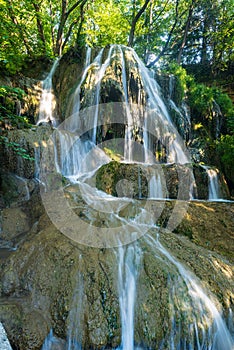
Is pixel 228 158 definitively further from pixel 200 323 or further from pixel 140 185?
pixel 200 323

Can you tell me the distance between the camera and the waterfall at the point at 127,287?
286 cm

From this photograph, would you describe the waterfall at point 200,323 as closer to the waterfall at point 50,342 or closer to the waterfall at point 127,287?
the waterfall at point 127,287

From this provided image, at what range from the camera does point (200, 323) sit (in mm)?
2959

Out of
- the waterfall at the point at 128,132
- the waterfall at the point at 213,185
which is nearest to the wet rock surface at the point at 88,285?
the waterfall at the point at 213,185

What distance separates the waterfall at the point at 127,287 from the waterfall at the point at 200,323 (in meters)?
0.50

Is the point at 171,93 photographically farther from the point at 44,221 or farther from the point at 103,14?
the point at 44,221

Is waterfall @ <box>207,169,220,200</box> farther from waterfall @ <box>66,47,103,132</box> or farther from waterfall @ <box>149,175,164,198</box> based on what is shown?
waterfall @ <box>66,47,103,132</box>

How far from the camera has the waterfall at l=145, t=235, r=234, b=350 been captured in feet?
9.47

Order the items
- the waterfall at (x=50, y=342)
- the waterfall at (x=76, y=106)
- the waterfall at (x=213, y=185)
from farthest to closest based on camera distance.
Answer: the waterfall at (x=76, y=106) → the waterfall at (x=213, y=185) → the waterfall at (x=50, y=342)

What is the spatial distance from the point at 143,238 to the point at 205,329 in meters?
1.47

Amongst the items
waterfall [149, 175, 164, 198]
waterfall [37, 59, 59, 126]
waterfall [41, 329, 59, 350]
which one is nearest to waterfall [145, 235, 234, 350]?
waterfall [41, 329, 59, 350]

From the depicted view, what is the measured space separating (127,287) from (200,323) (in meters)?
0.99

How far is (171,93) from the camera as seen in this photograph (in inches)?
468

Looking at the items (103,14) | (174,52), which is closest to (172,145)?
(103,14)
